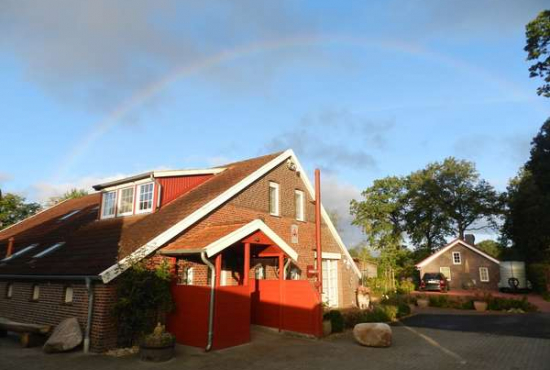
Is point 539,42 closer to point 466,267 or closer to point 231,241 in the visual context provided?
point 231,241

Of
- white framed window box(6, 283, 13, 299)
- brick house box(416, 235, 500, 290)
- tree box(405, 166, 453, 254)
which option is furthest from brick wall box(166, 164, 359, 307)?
tree box(405, 166, 453, 254)

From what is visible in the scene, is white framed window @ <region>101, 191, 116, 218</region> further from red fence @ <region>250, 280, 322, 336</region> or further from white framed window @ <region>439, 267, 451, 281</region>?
white framed window @ <region>439, 267, 451, 281</region>

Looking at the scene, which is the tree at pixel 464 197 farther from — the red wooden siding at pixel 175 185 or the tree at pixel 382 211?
the red wooden siding at pixel 175 185

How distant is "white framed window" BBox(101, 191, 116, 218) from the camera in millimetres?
16375

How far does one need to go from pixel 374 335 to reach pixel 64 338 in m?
8.64

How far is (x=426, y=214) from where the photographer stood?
58500 millimetres

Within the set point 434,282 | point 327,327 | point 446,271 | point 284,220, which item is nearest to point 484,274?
point 446,271

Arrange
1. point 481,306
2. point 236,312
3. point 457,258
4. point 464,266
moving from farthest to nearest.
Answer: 1. point 457,258
2. point 464,266
3. point 481,306
4. point 236,312

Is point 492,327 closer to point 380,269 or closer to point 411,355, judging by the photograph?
point 411,355

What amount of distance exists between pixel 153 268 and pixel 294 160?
981cm

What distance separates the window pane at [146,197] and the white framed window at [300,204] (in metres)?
7.00

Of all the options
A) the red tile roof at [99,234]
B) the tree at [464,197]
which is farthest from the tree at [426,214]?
the red tile roof at [99,234]

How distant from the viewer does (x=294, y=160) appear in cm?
1916

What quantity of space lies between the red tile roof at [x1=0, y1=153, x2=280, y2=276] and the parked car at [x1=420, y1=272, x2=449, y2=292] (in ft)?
89.3
